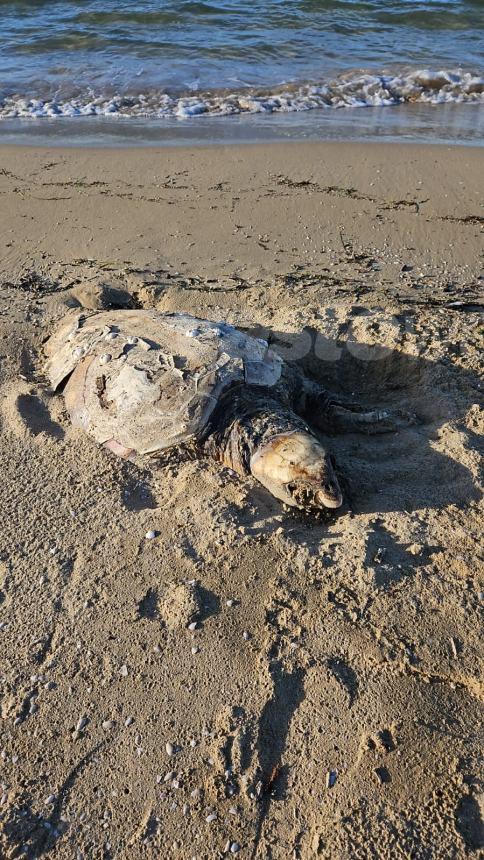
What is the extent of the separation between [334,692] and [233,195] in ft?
20.7

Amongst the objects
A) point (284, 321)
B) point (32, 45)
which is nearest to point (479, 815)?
point (284, 321)

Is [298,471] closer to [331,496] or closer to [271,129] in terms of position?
[331,496]

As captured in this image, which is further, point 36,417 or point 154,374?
point 36,417

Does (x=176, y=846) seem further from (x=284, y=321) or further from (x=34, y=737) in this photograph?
(x=284, y=321)

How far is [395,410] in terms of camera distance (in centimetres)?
450

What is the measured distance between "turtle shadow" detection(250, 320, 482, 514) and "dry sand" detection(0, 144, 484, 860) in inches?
0.7

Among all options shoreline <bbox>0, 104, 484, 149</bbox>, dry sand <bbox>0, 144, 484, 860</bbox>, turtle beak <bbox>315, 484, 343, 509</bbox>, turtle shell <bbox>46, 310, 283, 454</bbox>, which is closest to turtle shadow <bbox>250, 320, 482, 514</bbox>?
dry sand <bbox>0, 144, 484, 860</bbox>

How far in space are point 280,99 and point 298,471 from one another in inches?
380

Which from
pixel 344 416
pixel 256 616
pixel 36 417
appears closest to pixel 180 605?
pixel 256 616

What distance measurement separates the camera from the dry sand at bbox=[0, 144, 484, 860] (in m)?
2.48

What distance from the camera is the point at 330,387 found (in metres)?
5.05

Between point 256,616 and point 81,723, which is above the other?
point 256,616

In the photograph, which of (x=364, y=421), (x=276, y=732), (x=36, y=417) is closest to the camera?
(x=276, y=732)

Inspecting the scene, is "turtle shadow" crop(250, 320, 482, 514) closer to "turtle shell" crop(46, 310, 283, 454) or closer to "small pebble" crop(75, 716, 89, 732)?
"turtle shell" crop(46, 310, 283, 454)
